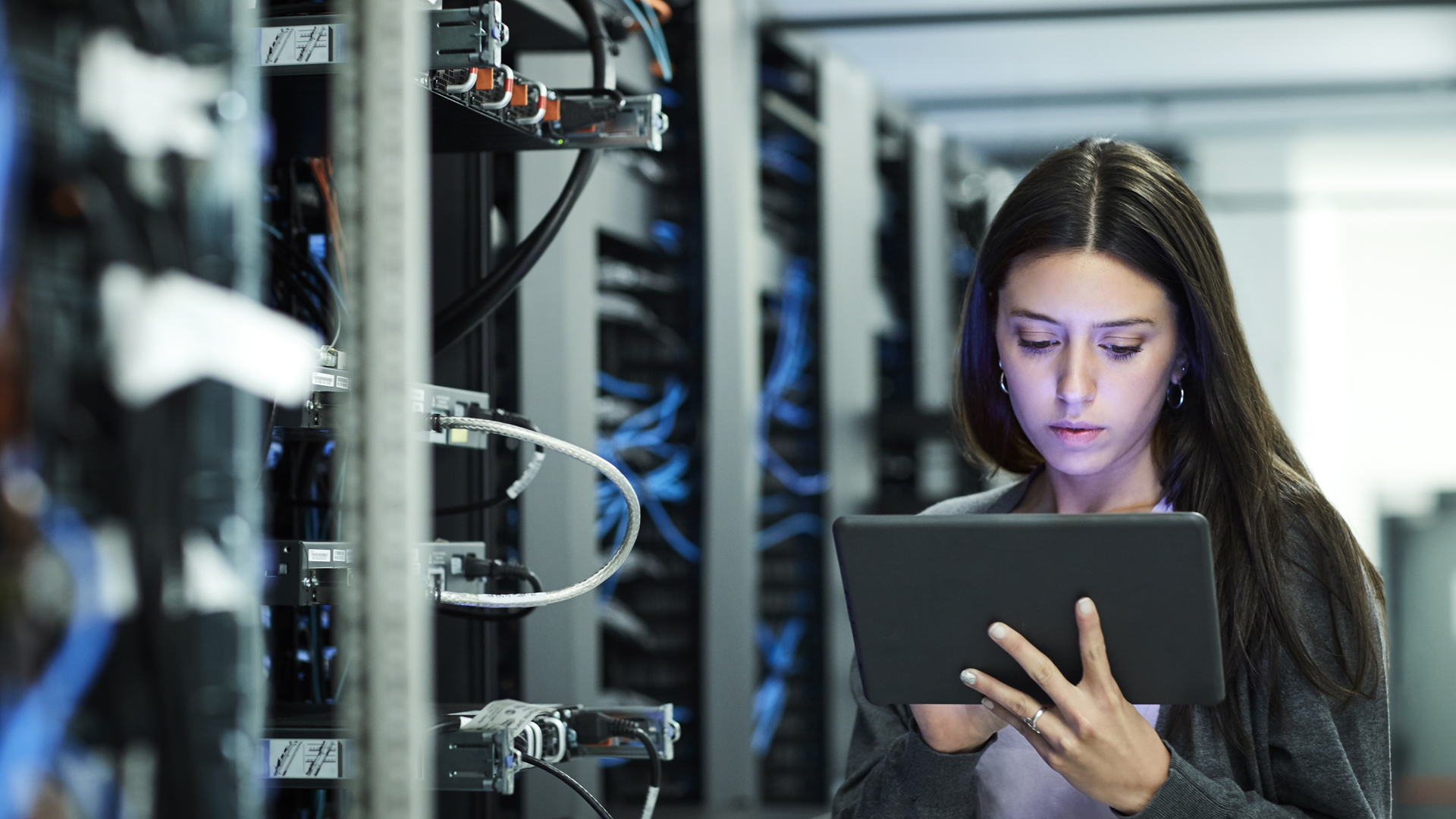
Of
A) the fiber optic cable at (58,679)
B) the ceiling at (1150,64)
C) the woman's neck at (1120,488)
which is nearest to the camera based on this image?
the fiber optic cable at (58,679)

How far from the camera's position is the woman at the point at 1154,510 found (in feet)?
3.08

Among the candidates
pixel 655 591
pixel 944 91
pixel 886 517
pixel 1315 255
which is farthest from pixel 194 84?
pixel 1315 255

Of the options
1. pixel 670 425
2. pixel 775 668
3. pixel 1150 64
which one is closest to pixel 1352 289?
pixel 1150 64

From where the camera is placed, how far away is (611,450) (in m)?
2.29

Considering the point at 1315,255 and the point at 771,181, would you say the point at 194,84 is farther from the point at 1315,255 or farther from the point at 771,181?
the point at 1315,255

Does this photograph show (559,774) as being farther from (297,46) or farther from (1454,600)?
(1454,600)

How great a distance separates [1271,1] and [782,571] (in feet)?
6.70

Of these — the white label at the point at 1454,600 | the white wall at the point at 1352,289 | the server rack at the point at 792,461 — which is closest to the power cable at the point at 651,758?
the server rack at the point at 792,461

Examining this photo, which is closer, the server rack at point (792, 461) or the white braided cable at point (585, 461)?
the white braided cable at point (585, 461)

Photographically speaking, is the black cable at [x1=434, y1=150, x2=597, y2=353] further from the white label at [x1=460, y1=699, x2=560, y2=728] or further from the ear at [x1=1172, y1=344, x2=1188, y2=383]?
the ear at [x1=1172, y1=344, x2=1188, y2=383]

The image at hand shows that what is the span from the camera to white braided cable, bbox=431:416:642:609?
961 millimetres

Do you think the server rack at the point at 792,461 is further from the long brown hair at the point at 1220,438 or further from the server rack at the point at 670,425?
the long brown hair at the point at 1220,438

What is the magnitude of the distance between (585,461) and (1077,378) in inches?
16.1

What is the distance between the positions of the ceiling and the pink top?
8.07 ft
